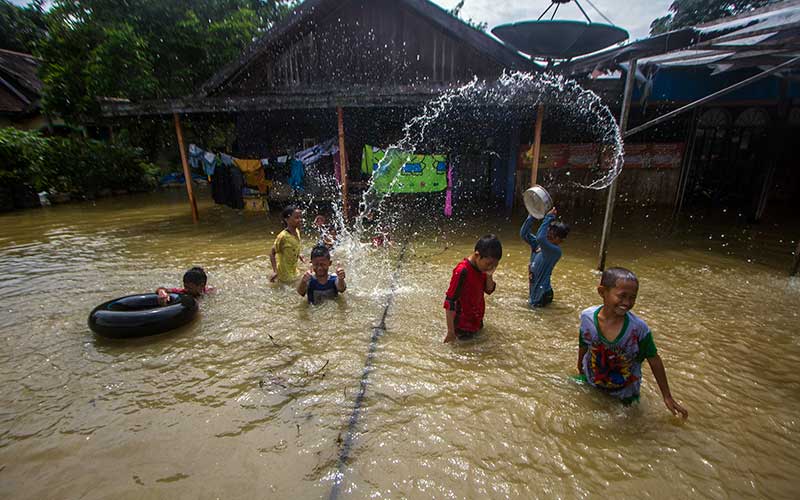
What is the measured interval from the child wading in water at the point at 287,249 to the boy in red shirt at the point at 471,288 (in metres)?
2.92

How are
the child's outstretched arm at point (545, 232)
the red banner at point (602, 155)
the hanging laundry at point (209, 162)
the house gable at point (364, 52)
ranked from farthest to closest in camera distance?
1. the hanging laundry at point (209, 162)
2. the red banner at point (602, 155)
3. the house gable at point (364, 52)
4. the child's outstretched arm at point (545, 232)

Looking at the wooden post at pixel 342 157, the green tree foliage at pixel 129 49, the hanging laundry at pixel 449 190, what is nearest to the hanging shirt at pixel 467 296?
the wooden post at pixel 342 157

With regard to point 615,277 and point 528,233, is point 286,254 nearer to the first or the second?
point 528,233

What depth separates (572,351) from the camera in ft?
12.7

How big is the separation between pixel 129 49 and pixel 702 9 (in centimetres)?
2907

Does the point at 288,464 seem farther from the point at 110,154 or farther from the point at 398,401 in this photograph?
the point at 110,154

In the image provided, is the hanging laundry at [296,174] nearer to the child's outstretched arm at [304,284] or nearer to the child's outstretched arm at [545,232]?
the child's outstretched arm at [304,284]

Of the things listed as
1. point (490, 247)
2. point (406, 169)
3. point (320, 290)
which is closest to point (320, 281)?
point (320, 290)

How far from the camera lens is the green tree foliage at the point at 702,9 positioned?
2069 cm

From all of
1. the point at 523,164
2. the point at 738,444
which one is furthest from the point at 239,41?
the point at 738,444

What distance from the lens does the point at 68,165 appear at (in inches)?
547

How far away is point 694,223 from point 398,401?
979 cm

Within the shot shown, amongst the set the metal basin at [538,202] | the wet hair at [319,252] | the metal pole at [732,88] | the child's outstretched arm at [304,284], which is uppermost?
the metal pole at [732,88]

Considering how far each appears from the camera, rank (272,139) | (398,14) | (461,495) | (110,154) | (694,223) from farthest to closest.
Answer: (110,154) → (272,139) → (398,14) → (694,223) → (461,495)
